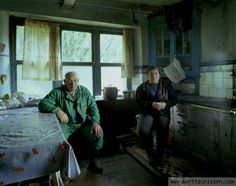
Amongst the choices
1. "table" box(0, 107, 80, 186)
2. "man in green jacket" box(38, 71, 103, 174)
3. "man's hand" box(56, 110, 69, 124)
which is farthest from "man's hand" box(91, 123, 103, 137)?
"table" box(0, 107, 80, 186)

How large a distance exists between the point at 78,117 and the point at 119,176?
762 millimetres

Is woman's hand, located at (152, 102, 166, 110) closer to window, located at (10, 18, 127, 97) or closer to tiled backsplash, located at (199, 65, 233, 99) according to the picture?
tiled backsplash, located at (199, 65, 233, 99)

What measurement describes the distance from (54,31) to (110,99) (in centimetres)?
123

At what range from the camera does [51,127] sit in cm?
161

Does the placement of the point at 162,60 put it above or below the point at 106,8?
below

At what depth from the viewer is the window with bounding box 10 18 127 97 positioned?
3109mm

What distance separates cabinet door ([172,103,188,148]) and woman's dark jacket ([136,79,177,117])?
220mm

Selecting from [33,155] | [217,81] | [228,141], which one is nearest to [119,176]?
[228,141]

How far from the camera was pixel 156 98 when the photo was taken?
8.58ft

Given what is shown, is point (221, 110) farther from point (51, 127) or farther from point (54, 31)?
point (54, 31)

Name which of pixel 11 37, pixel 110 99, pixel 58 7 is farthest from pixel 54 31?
pixel 110 99

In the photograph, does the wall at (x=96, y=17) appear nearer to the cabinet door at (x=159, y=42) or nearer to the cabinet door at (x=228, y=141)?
the cabinet door at (x=159, y=42)

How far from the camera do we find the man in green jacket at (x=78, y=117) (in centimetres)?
235

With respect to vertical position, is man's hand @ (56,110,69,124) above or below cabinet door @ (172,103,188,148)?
above
